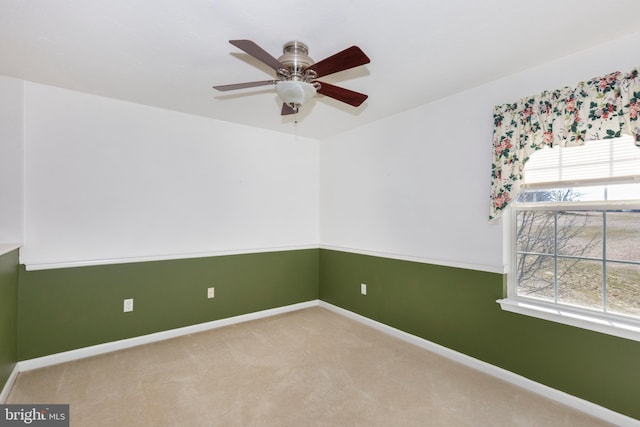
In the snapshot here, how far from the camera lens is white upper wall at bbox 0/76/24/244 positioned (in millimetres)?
2479

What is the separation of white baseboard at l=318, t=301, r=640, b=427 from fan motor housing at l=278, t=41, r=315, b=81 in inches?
103

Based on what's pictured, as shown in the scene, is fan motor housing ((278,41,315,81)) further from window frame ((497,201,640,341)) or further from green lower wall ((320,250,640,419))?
green lower wall ((320,250,640,419))

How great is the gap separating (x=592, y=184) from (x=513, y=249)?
0.70 m

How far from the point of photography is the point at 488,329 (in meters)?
2.54

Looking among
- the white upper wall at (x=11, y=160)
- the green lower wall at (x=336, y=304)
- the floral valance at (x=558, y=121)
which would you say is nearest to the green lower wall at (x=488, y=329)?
the green lower wall at (x=336, y=304)

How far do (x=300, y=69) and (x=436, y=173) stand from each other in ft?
5.72

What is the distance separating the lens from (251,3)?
1584mm

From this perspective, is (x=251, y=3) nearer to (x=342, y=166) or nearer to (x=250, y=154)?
(x=250, y=154)

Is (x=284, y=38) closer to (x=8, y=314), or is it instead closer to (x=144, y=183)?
(x=144, y=183)

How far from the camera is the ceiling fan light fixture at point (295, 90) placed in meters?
1.71

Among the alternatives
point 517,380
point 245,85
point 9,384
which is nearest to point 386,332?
point 517,380

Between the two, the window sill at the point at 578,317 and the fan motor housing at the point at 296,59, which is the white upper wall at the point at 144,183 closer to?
the fan motor housing at the point at 296,59

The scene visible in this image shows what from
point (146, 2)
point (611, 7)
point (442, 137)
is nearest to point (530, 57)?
point (611, 7)

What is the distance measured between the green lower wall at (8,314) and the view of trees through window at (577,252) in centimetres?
381
